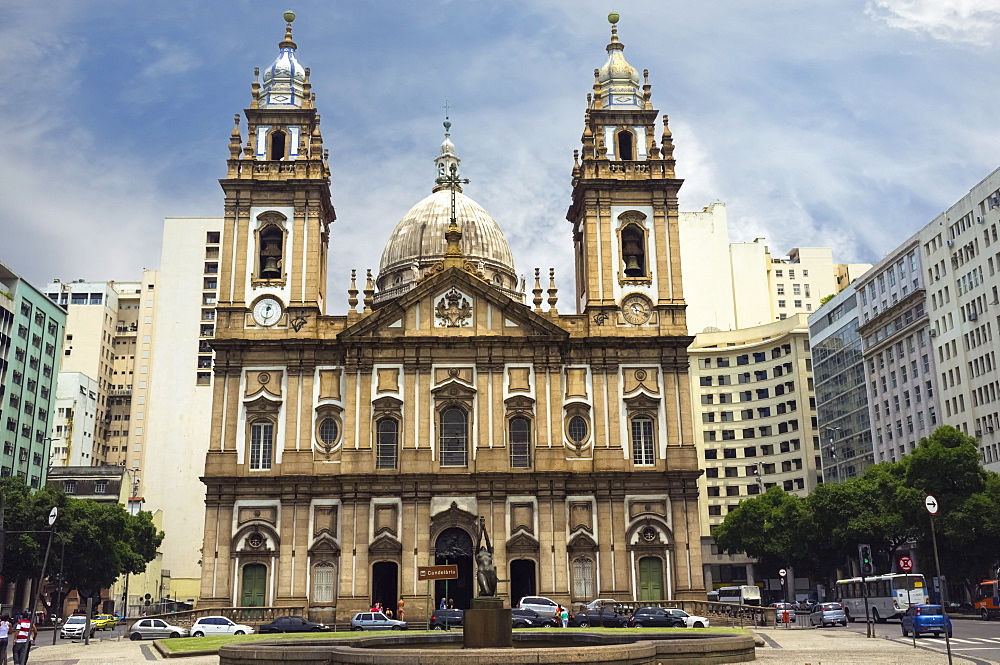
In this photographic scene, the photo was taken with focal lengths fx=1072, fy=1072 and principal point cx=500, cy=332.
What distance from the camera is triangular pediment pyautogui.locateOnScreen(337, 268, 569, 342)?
4928 centimetres

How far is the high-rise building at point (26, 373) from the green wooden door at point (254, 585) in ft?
93.8

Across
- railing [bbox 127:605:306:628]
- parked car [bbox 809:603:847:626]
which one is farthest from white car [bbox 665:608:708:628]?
railing [bbox 127:605:306:628]

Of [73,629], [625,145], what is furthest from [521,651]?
[625,145]

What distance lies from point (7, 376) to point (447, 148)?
34.4 m

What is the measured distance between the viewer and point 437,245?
215ft

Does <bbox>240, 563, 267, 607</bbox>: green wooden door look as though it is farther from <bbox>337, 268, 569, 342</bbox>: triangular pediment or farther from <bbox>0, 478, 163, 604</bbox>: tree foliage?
<bbox>0, 478, 163, 604</bbox>: tree foliage

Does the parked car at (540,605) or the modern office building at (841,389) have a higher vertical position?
the modern office building at (841,389)

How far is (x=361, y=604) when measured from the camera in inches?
1790

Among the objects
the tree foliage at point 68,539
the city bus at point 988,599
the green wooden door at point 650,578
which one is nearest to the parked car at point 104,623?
the tree foliage at point 68,539

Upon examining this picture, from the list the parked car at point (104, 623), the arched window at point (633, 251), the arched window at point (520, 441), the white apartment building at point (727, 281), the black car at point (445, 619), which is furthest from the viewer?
the white apartment building at point (727, 281)

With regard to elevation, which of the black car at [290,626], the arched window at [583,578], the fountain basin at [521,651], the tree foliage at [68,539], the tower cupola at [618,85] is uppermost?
the tower cupola at [618,85]

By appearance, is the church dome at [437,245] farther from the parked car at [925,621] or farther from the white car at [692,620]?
the parked car at [925,621]

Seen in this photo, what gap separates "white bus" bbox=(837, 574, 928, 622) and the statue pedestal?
2702 centimetres

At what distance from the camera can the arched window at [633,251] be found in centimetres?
5225
